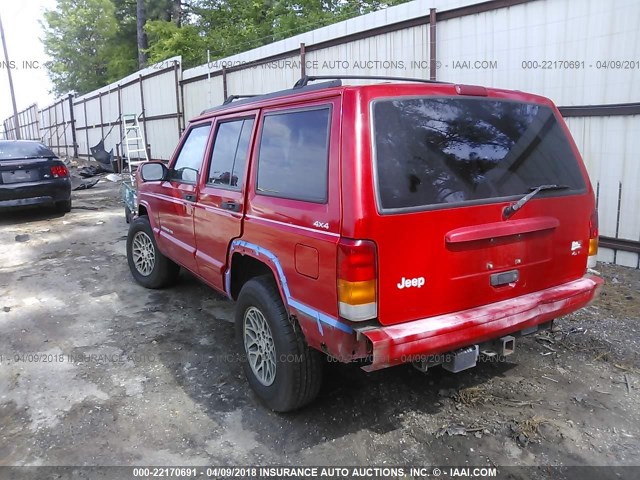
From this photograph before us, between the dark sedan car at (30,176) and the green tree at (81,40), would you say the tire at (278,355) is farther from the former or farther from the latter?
the green tree at (81,40)

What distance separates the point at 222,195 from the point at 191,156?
0.96m

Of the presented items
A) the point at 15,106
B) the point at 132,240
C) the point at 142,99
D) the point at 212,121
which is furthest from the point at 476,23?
the point at 15,106

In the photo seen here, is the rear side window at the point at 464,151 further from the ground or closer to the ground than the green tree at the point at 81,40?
closer to the ground

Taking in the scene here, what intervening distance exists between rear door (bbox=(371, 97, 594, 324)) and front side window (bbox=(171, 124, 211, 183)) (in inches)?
82.8

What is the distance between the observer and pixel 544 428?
3020 mm

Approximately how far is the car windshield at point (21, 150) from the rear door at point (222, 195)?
296 inches

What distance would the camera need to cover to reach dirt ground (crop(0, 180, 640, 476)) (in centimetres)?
287

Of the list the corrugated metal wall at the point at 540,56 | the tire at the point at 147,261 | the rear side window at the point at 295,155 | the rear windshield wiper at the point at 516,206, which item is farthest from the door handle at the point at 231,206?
the corrugated metal wall at the point at 540,56

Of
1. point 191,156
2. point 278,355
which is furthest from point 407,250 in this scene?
point 191,156

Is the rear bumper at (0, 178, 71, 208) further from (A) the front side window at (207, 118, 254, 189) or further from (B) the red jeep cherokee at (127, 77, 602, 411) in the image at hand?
(B) the red jeep cherokee at (127, 77, 602, 411)

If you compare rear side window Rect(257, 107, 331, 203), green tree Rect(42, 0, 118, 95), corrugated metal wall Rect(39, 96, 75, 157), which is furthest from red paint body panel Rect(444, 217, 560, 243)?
green tree Rect(42, 0, 118, 95)

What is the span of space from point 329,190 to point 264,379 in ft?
4.62

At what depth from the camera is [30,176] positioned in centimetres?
978

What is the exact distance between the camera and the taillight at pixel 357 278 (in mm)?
2422
